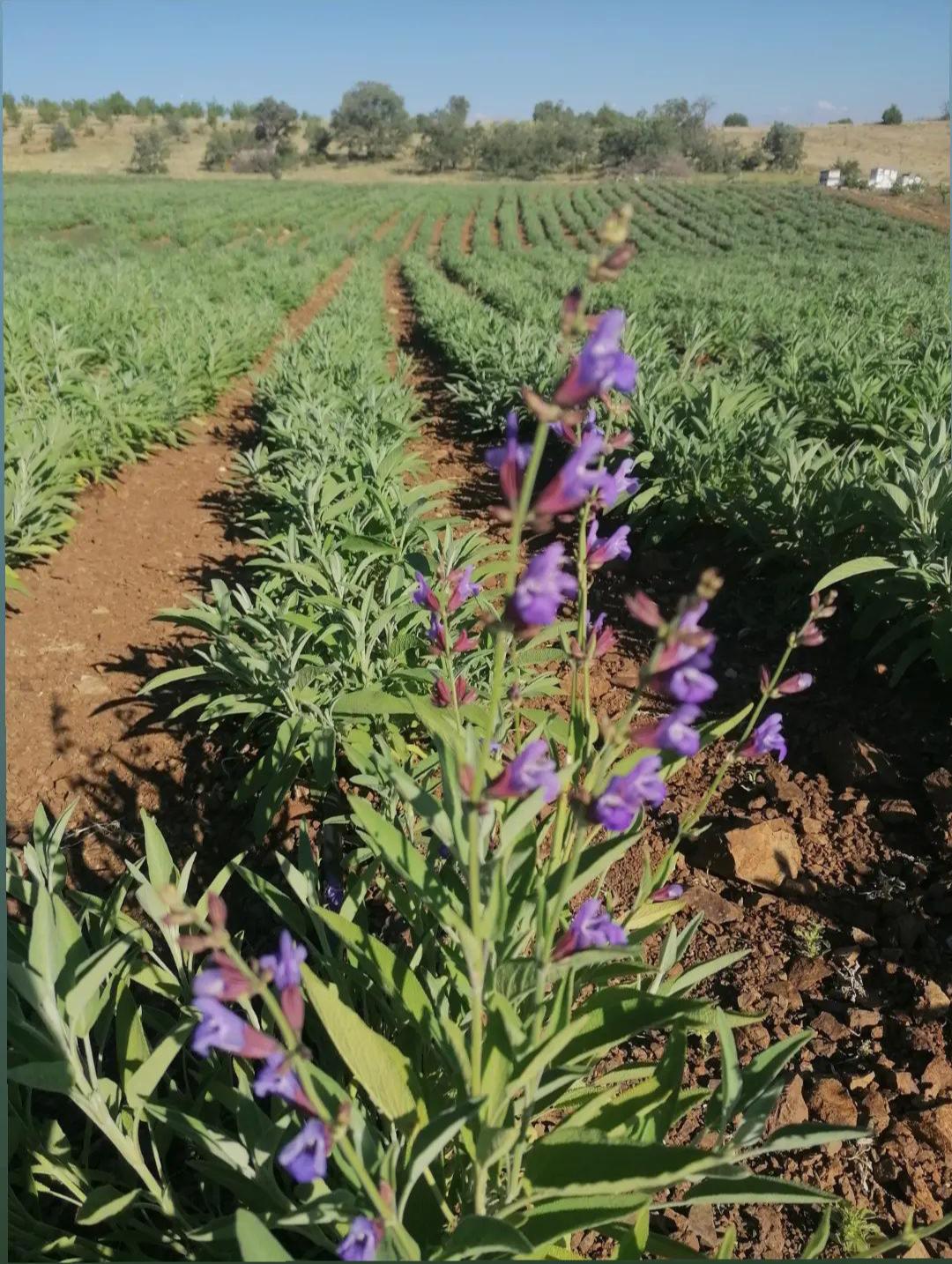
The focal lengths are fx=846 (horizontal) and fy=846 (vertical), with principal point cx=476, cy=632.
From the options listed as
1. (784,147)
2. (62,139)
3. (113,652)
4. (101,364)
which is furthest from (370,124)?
(113,652)

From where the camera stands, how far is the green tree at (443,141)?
65.9m

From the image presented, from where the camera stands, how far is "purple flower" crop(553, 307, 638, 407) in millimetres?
757

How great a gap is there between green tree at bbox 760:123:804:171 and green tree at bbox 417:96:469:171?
22.9 meters

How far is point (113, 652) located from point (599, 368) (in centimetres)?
339

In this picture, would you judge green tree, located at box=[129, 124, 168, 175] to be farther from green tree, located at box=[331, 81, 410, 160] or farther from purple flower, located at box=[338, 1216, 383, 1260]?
purple flower, located at box=[338, 1216, 383, 1260]

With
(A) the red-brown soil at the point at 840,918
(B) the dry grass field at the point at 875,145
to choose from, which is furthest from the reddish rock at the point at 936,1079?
(B) the dry grass field at the point at 875,145

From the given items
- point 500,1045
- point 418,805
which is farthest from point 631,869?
point 418,805

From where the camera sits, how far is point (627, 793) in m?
0.91

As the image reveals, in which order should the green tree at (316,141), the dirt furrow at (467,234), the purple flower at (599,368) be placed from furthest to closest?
the green tree at (316,141), the dirt furrow at (467,234), the purple flower at (599,368)

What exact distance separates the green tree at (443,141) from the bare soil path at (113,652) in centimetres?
6895

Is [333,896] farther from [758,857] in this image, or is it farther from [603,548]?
[758,857]

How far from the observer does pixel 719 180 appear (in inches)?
2184

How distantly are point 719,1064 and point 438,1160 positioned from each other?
76 cm

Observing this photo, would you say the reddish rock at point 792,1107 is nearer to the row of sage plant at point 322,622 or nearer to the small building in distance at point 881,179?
the row of sage plant at point 322,622
